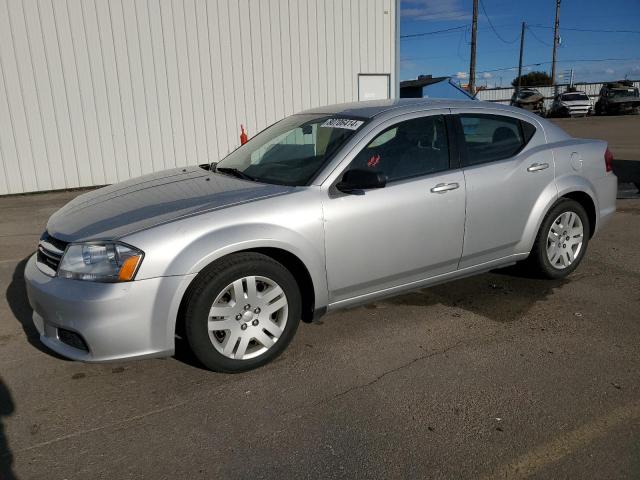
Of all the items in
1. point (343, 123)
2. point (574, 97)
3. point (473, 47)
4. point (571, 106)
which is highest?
point (473, 47)

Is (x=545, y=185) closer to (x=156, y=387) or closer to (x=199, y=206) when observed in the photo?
(x=199, y=206)

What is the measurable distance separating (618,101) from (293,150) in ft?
121

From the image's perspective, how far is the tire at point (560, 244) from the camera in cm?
461

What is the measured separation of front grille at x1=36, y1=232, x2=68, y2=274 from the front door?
1.61m

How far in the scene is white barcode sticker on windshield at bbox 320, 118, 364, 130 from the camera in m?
3.88

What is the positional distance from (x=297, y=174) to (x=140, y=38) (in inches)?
332

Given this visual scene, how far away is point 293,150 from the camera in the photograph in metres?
4.23

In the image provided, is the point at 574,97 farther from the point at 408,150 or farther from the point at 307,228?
the point at 307,228

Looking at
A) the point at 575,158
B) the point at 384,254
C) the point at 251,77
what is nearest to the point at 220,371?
the point at 384,254

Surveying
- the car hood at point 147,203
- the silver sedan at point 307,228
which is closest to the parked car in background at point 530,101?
the silver sedan at point 307,228

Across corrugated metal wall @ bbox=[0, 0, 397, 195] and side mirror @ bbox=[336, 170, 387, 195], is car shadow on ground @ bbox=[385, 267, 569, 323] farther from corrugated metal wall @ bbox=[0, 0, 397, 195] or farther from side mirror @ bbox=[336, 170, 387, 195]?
corrugated metal wall @ bbox=[0, 0, 397, 195]

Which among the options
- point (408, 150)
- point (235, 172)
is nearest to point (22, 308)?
point (235, 172)

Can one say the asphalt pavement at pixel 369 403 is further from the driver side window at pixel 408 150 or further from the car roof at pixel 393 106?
the car roof at pixel 393 106

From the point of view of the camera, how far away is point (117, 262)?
9.84 feet
